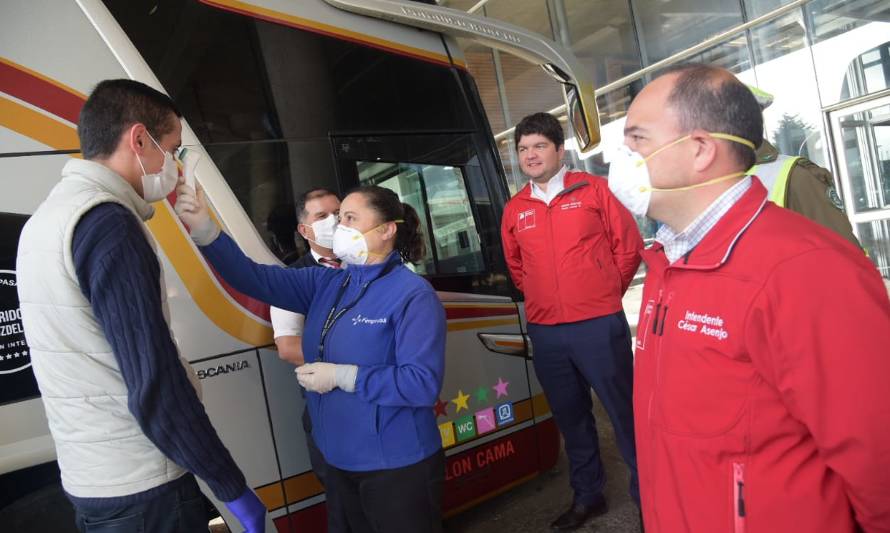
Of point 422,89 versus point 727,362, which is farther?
point 422,89

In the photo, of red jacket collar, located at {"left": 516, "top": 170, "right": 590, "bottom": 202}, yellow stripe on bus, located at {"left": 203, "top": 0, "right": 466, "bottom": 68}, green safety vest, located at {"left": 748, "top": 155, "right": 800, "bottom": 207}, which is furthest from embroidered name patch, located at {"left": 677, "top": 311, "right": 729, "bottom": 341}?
yellow stripe on bus, located at {"left": 203, "top": 0, "right": 466, "bottom": 68}

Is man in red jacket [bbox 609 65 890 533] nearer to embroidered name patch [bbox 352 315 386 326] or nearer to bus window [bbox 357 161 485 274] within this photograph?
embroidered name patch [bbox 352 315 386 326]

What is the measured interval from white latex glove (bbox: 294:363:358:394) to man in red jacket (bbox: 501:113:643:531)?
1.38m

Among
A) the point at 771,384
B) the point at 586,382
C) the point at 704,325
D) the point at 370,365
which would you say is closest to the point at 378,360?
the point at 370,365

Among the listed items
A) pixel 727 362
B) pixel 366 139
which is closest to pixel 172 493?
pixel 727 362

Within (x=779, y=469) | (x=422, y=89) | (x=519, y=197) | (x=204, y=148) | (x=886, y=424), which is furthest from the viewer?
(x=519, y=197)

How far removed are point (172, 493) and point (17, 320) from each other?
38.0 inches

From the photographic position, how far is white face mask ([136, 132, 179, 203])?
4.88 feet

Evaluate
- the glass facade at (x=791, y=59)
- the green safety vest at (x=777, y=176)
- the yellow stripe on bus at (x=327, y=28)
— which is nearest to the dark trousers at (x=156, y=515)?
the green safety vest at (x=777, y=176)

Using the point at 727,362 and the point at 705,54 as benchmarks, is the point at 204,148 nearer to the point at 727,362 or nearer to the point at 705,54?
the point at 727,362

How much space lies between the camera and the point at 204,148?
2273 mm

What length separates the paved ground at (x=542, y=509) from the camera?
3.07 meters

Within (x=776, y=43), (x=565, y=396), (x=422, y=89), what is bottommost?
(x=565, y=396)

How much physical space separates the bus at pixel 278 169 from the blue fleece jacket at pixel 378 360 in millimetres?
372
